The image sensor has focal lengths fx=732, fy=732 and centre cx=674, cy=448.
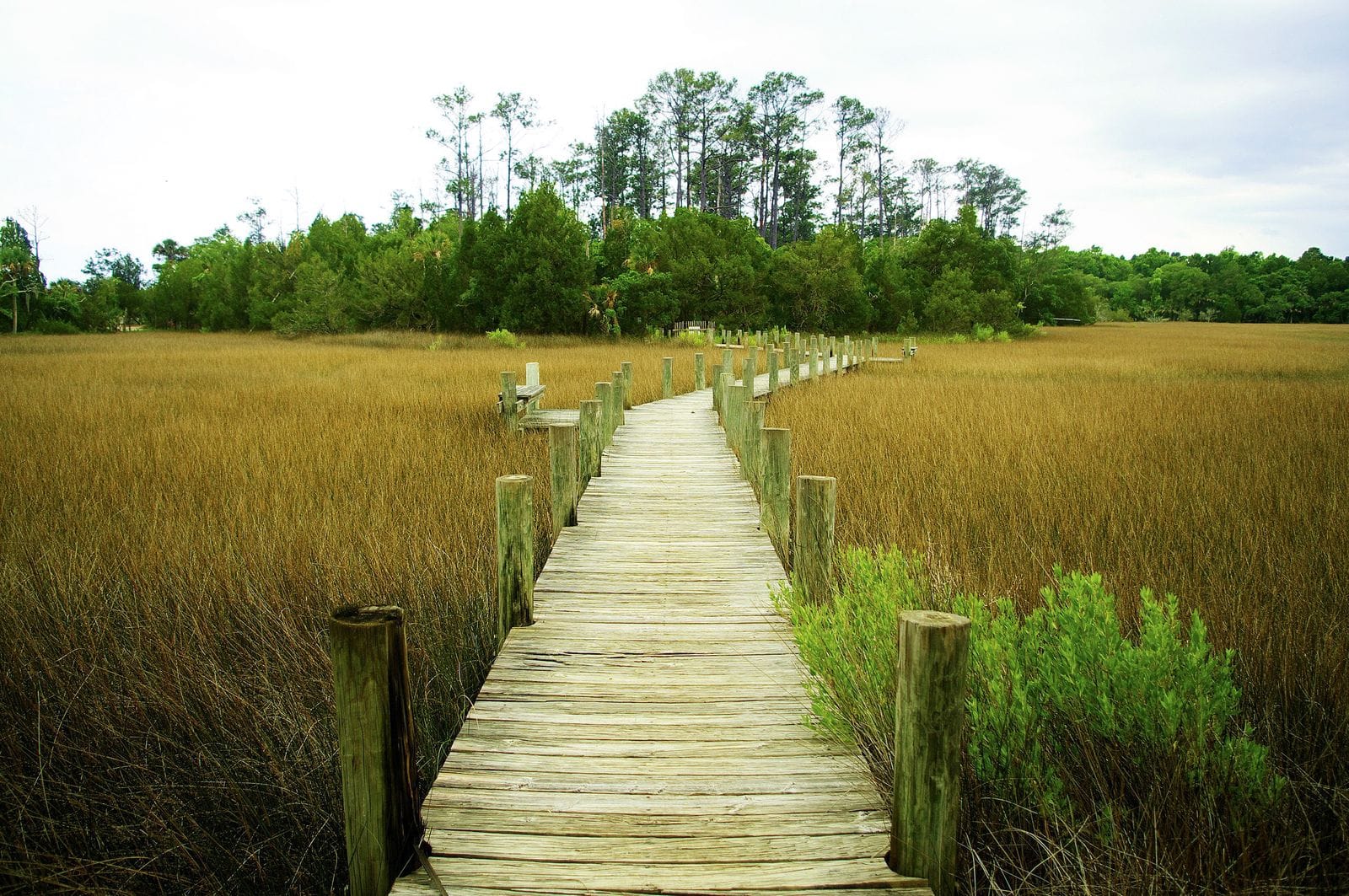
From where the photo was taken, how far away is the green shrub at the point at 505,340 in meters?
27.8

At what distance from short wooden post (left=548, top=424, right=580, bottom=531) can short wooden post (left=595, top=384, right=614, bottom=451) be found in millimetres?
2600

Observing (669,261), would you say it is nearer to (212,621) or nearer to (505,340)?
(505,340)

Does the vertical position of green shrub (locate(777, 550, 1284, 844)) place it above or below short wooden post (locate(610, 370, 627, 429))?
below

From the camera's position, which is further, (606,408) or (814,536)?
(606,408)

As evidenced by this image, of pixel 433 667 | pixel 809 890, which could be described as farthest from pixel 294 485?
pixel 809 890

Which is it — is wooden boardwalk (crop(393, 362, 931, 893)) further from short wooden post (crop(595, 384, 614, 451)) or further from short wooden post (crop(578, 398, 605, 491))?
short wooden post (crop(595, 384, 614, 451))

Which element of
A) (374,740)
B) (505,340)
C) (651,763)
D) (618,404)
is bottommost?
(651,763)

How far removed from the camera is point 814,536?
4.16m

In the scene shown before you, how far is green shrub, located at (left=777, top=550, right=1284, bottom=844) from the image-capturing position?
2299mm

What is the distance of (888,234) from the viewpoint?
66125 mm

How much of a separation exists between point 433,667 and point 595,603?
962 millimetres

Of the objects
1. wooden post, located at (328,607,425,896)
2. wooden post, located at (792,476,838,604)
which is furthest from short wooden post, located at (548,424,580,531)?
wooden post, located at (328,607,425,896)

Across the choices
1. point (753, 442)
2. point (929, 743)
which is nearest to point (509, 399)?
point (753, 442)

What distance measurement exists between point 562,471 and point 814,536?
2055 mm
